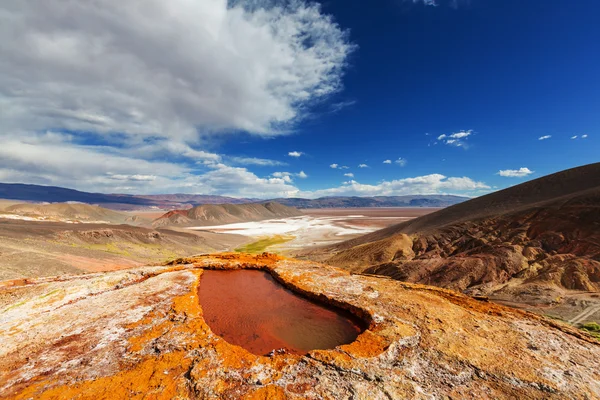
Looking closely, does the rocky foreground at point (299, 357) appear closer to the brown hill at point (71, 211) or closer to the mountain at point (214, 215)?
the brown hill at point (71, 211)

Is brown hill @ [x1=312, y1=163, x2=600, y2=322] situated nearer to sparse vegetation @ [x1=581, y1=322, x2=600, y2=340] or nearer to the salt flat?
sparse vegetation @ [x1=581, y1=322, x2=600, y2=340]

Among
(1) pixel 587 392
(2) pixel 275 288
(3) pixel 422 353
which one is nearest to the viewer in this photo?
(1) pixel 587 392

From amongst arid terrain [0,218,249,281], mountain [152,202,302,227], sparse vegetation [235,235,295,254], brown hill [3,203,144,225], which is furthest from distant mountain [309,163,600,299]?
brown hill [3,203,144,225]

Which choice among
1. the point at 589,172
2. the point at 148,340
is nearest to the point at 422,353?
the point at 148,340

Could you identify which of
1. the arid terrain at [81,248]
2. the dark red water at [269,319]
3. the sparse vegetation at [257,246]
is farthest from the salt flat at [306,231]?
the dark red water at [269,319]

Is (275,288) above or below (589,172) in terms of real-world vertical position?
below

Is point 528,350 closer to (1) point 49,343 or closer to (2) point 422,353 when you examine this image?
(2) point 422,353

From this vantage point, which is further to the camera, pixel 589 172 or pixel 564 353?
pixel 589 172

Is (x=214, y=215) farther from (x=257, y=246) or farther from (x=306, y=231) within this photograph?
(x=257, y=246)
